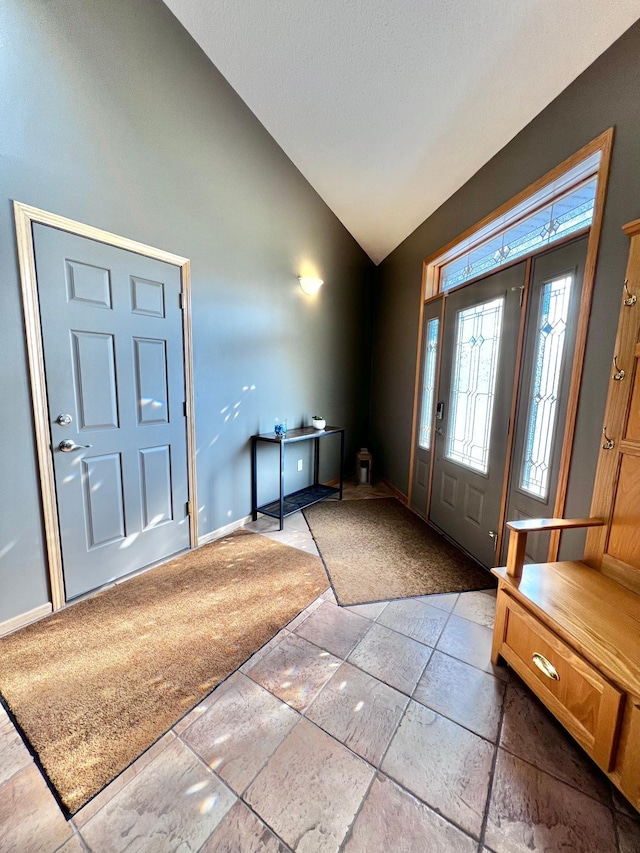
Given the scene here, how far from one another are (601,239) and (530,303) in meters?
0.46

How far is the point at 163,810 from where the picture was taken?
1.01 m

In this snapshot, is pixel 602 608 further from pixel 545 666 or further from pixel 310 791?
pixel 310 791

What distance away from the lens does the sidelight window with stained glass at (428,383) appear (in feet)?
10.2

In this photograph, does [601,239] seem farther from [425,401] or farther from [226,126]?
[226,126]

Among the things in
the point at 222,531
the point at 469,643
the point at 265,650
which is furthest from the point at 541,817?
the point at 222,531

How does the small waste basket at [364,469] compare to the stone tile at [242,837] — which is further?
the small waste basket at [364,469]

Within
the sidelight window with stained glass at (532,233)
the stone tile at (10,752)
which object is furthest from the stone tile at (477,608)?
the sidelight window with stained glass at (532,233)

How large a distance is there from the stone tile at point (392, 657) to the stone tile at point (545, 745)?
0.36m

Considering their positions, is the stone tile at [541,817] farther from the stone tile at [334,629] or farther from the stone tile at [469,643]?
the stone tile at [334,629]

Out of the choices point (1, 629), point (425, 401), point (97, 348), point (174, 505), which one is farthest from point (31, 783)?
point (425, 401)

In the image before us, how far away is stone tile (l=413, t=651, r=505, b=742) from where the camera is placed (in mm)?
1292

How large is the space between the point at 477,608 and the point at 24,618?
251 cm

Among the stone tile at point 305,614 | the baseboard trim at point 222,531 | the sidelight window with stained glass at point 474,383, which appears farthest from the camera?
the baseboard trim at point 222,531

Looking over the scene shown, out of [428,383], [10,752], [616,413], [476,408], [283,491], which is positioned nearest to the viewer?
[10,752]
